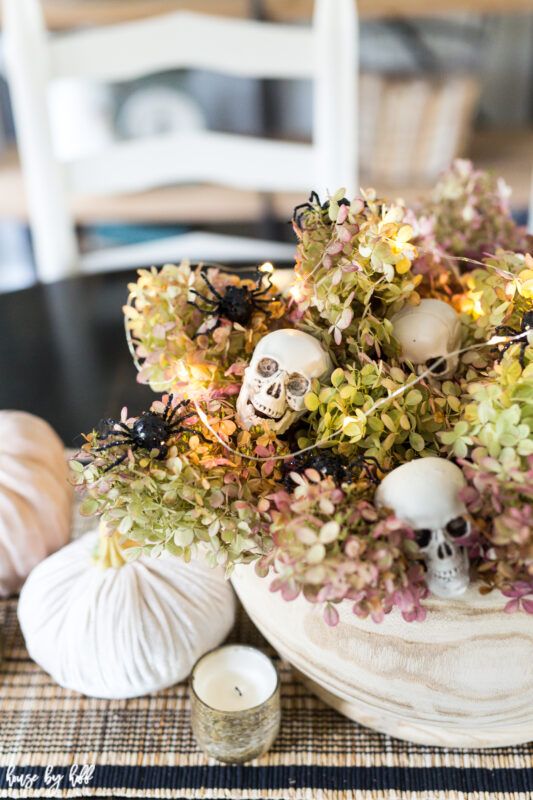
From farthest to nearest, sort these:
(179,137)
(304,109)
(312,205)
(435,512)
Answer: (304,109)
(179,137)
(312,205)
(435,512)

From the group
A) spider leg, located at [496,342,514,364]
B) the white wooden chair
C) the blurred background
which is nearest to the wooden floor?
the blurred background

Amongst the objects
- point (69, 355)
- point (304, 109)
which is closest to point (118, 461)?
point (69, 355)

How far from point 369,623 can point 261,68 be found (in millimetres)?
1005

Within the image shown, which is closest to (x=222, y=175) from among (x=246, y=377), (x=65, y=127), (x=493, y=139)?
(x=246, y=377)

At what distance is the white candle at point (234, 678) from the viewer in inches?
20.4

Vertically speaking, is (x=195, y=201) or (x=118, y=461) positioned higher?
(x=118, y=461)

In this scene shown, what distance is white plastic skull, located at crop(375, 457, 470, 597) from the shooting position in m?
0.39

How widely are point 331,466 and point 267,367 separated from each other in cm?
8

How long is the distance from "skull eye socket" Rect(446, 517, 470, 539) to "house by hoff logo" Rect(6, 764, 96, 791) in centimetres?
29

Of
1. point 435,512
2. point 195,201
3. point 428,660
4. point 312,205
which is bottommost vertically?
point 195,201

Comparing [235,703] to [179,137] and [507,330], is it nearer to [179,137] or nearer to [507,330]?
[507,330]

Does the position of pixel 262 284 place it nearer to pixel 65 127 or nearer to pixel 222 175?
pixel 222 175

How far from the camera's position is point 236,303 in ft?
1.73

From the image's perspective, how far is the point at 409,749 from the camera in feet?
1.69
